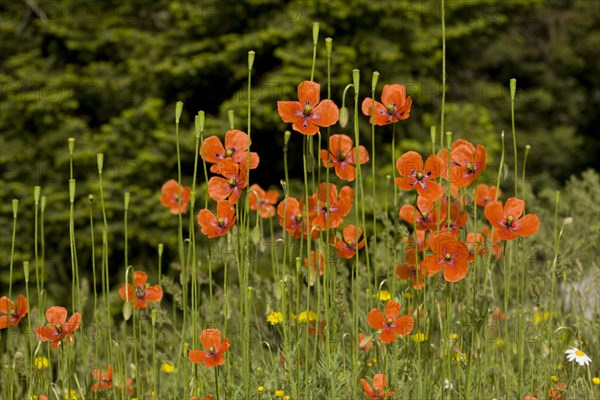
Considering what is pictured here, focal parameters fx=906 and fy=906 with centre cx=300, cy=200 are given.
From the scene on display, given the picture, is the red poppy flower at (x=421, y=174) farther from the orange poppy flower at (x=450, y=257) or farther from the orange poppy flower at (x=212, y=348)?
the orange poppy flower at (x=212, y=348)

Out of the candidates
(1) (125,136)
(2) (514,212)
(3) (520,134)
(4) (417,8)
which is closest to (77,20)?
(1) (125,136)

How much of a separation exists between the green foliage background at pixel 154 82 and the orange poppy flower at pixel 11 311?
3.46 meters

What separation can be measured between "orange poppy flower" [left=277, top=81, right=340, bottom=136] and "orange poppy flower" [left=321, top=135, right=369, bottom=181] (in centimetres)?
19

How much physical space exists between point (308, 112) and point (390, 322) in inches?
20.2

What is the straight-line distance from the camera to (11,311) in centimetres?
233

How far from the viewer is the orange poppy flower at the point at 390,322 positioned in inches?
80.1

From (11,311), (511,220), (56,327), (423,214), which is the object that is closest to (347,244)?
(423,214)

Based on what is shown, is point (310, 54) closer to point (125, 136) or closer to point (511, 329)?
point (125, 136)

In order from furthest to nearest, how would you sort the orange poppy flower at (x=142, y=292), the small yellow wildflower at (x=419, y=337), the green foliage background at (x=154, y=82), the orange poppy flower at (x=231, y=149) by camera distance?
the green foliage background at (x=154, y=82), the orange poppy flower at (x=142, y=292), the small yellow wildflower at (x=419, y=337), the orange poppy flower at (x=231, y=149)

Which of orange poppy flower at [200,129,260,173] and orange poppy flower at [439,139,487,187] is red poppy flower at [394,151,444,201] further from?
orange poppy flower at [200,129,260,173]

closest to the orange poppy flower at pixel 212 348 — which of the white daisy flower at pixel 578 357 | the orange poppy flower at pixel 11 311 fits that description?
the orange poppy flower at pixel 11 311

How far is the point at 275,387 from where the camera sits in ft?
8.25

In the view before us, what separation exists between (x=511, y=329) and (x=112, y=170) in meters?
3.83

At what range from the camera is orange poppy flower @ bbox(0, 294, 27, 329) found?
2297 mm
